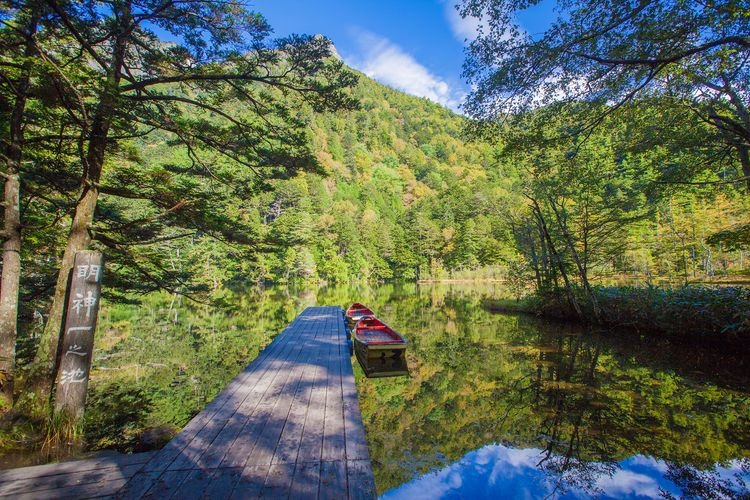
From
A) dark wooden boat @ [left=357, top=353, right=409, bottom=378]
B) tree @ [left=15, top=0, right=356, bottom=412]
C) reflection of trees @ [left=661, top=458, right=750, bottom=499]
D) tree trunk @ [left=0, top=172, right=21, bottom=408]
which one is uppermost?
tree @ [left=15, top=0, right=356, bottom=412]

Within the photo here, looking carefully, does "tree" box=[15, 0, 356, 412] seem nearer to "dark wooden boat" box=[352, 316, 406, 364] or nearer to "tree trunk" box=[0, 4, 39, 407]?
"tree trunk" box=[0, 4, 39, 407]

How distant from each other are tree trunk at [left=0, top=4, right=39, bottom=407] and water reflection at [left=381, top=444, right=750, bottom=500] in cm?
499

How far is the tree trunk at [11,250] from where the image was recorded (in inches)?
179

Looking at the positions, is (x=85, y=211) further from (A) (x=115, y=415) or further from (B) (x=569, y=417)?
(B) (x=569, y=417)

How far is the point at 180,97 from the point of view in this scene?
18.4 feet

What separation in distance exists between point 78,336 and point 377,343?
16.8 ft

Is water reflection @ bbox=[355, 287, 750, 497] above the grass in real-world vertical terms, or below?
below

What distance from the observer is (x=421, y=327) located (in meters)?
13.5

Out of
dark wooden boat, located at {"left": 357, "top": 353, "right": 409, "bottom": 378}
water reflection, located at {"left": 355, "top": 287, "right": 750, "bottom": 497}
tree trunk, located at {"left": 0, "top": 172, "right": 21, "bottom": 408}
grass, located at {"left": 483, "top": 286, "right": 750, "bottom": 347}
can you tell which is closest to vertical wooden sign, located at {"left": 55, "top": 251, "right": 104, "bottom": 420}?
tree trunk, located at {"left": 0, "top": 172, "right": 21, "bottom": 408}

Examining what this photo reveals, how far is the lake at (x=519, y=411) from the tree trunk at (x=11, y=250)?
1.32 m

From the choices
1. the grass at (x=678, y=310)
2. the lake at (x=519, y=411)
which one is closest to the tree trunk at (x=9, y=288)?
the lake at (x=519, y=411)

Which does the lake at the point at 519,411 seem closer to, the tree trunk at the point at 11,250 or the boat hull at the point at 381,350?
the boat hull at the point at 381,350

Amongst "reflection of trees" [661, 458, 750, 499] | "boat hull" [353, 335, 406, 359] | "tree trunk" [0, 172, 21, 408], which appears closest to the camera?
"reflection of trees" [661, 458, 750, 499]

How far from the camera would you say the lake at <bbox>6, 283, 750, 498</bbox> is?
384 cm
